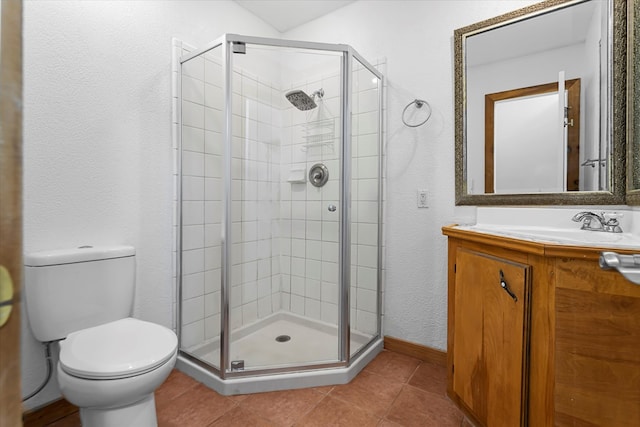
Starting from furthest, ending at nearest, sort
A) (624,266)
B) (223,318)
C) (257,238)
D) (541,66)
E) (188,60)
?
(257,238), (188,60), (223,318), (541,66), (624,266)

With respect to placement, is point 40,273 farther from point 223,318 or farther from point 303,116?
point 303,116

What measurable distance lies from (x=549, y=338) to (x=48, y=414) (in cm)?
204

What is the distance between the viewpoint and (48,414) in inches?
54.5

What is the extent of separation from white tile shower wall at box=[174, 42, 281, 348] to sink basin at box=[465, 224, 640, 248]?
1334 millimetres

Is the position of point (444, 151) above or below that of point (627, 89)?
below

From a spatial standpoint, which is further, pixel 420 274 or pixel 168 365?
pixel 420 274

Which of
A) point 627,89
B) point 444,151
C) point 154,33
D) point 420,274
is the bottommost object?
point 420,274

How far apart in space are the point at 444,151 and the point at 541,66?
60 cm

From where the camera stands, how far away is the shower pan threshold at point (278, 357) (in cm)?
161

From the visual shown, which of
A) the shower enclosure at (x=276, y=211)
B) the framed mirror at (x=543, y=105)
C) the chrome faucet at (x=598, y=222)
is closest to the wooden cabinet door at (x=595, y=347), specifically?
the chrome faucet at (x=598, y=222)

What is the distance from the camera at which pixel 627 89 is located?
130cm

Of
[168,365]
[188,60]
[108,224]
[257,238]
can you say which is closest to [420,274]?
[257,238]

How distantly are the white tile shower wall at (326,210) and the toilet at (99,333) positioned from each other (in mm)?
1032

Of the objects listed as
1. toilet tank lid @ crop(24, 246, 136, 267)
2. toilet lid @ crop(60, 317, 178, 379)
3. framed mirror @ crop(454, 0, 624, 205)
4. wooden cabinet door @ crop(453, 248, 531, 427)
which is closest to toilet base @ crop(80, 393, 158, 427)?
toilet lid @ crop(60, 317, 178, 379)
